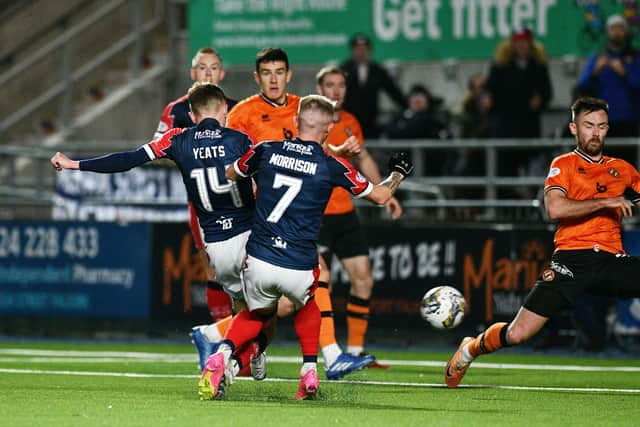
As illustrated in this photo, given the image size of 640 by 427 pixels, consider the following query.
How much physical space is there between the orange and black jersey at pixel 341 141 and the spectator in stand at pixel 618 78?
5.07 metres

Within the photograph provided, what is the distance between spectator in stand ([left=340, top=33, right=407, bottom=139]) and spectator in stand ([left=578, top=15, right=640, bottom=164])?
2.58m

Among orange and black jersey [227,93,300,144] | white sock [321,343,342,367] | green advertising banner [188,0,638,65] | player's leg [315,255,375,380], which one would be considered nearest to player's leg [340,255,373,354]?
player's leg [315,255,375,380]

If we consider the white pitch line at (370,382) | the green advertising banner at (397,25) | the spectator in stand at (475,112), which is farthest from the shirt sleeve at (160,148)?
the green advertising banner at (397,25)

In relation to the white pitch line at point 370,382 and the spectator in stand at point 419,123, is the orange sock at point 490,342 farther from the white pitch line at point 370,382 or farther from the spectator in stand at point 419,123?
the spectator in stand at point 419,123

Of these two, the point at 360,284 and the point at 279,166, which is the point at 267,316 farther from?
the point at 360,284

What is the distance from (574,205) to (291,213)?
6.88 ft

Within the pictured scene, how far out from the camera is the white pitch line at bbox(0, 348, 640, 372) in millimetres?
14008

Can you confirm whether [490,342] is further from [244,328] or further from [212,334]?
[212,334]

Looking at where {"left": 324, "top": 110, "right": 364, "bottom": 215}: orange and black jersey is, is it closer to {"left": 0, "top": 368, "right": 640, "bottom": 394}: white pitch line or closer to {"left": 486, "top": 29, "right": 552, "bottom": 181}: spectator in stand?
{"left": 0, "top": 368, "right": 640, "bottom": 394}: white pitch line

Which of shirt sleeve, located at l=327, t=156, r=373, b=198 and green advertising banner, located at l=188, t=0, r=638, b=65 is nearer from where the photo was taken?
shirt sleeve, located at l=327, t=156, r=373, b=198

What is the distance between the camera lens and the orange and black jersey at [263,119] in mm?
11977

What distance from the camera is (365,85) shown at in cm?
1900

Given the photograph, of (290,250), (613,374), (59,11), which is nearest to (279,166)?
(290,250)

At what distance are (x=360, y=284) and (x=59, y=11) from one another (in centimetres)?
1325
